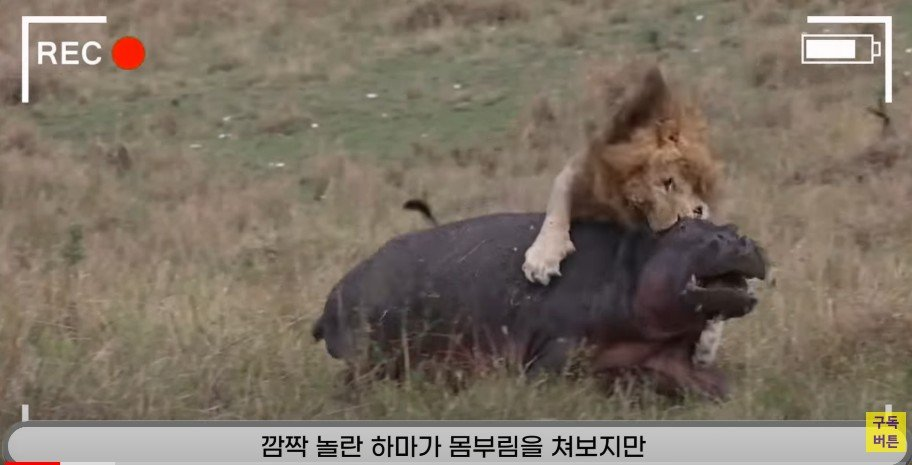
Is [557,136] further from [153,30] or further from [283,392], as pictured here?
[283,392]

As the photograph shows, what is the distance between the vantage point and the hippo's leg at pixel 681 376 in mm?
3527

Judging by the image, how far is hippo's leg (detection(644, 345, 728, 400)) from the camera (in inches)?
139

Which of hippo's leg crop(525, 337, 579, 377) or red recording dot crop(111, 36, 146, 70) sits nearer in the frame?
hippo's leg crop(525, 337, 579, 377)

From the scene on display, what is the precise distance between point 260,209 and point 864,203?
329cm

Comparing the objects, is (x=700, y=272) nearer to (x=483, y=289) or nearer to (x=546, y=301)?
(x=546, y=301)

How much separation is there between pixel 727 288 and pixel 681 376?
319mm

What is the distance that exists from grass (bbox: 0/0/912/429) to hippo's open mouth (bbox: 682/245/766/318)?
26 centimetres

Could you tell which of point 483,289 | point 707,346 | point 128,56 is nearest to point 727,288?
point 707,346

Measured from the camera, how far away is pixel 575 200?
360 centimetres

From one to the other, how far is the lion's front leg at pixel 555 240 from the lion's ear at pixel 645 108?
162 millimetres
